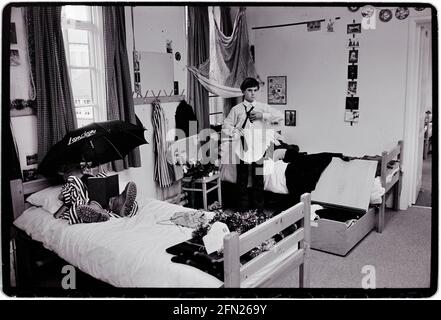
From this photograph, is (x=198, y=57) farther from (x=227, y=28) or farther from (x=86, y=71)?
(x=86, y=71)

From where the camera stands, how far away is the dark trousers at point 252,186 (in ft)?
7.87

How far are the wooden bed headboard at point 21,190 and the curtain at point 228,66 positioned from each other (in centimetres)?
90

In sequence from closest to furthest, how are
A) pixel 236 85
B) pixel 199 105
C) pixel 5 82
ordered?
pixel 5 82 < pixel 236 85 < pixel 199 105

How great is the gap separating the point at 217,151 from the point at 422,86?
1.12 m

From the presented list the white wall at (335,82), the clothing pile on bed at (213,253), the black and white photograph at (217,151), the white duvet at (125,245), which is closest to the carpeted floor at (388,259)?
the black and white photograph at (217,151)

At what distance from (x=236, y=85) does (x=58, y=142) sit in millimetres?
855

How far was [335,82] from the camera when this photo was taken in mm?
2316

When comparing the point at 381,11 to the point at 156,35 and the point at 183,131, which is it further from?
the point at 183,131

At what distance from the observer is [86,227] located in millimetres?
1809

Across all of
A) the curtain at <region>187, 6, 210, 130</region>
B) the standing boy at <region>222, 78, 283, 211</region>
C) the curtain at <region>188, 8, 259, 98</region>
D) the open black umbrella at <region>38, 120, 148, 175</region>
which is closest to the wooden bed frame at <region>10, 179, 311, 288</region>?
the open black umbrella at <region>38, 120, 148, 175</region>

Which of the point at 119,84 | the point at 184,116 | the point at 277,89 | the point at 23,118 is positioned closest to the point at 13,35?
the point at 23,118

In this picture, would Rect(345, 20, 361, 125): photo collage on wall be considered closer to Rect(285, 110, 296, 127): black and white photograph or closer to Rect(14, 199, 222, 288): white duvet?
Rect(285, 110, 296, 127): black and white photograph

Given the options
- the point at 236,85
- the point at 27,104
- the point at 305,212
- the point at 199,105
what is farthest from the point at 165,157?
the point at 305,212

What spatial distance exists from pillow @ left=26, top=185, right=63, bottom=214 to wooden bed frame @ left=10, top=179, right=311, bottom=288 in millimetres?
25
